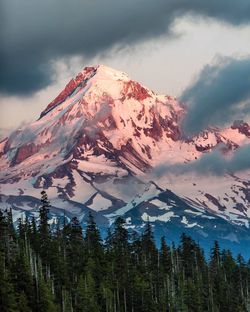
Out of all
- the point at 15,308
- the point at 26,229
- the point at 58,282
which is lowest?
the point at 15,308

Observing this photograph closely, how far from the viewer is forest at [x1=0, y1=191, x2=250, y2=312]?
4446 inches

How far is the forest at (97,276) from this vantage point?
11294 centimetres

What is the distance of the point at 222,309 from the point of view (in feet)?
572

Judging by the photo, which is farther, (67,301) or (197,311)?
(197,311)

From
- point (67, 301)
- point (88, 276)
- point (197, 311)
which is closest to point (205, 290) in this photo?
point (197, 311)

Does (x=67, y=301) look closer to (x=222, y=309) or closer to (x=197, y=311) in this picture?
(x=197, y=311)

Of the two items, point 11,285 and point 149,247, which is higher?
point 149,247

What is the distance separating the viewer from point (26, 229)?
158 meters

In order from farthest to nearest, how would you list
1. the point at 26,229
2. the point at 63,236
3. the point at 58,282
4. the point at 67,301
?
the point at 63,236, the point at 26,229, the point at 58,282, the point at 67,301

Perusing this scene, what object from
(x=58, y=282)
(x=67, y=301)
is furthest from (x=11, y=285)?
(x=58, y=282)

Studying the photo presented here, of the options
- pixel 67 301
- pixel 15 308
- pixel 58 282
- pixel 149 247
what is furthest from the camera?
pixel 149 247

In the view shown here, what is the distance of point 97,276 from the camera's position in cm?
15338

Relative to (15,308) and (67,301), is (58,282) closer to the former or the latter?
(67,301)

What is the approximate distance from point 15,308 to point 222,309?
77.8 meters
